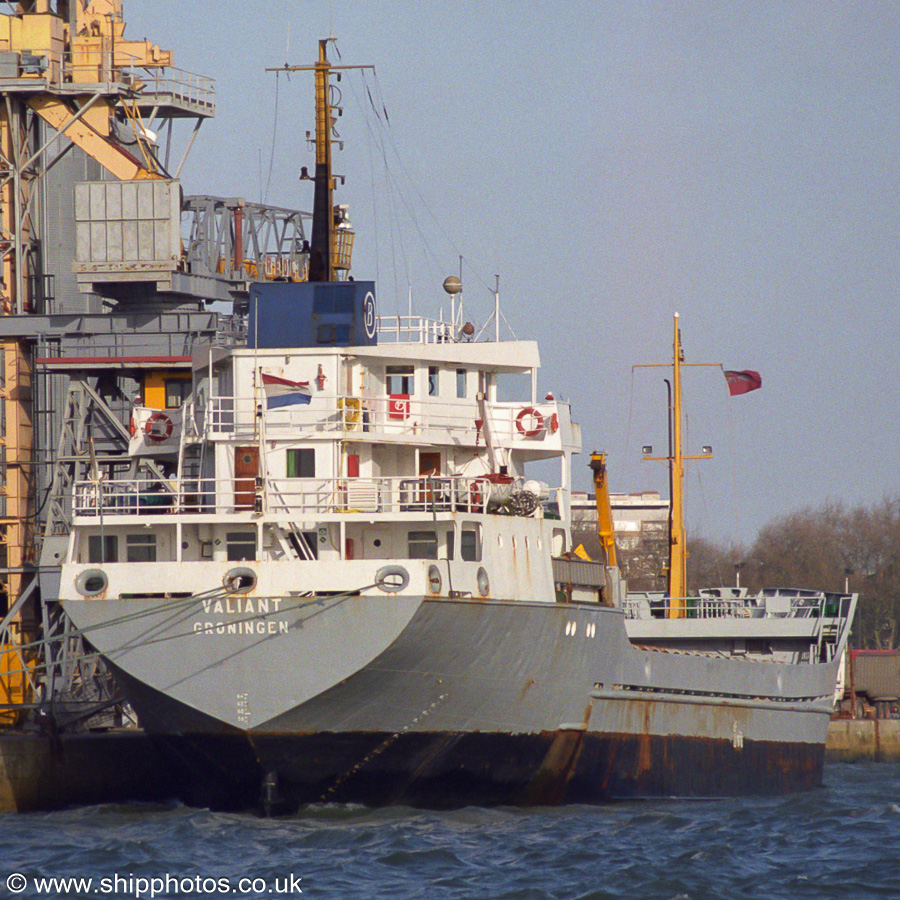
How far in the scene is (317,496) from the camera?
3077 centimetres

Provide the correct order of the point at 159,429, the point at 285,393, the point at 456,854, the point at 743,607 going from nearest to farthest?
the point at 456,854 < the point at 285,393 < the point at 159,429 < the point at 743,607

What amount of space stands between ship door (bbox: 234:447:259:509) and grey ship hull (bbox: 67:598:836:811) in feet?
12.2

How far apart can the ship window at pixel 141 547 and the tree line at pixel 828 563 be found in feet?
164

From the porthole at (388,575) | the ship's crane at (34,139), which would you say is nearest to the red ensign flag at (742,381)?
the ship's crane at (34,139)

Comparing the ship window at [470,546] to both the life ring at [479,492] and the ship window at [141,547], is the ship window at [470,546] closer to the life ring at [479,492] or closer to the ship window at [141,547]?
A: the life ring at [479,492]

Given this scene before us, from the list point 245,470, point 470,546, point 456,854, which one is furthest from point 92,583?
point 456,854

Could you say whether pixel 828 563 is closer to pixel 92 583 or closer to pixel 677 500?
pixel 677 500

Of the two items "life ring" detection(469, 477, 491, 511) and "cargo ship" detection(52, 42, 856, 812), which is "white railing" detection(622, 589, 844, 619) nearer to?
"cargo ship" detection(52, 42, 856, 812)

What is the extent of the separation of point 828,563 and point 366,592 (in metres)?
63.0

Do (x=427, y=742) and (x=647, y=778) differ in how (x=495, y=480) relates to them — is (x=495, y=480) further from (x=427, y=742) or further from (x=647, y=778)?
(x=647, y=778)

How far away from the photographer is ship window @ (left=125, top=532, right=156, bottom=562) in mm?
30719

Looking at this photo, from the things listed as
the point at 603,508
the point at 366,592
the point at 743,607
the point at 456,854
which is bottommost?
the point at 456,854

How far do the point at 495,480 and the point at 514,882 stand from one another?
8.47 m

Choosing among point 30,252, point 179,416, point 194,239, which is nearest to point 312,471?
point 179,416
